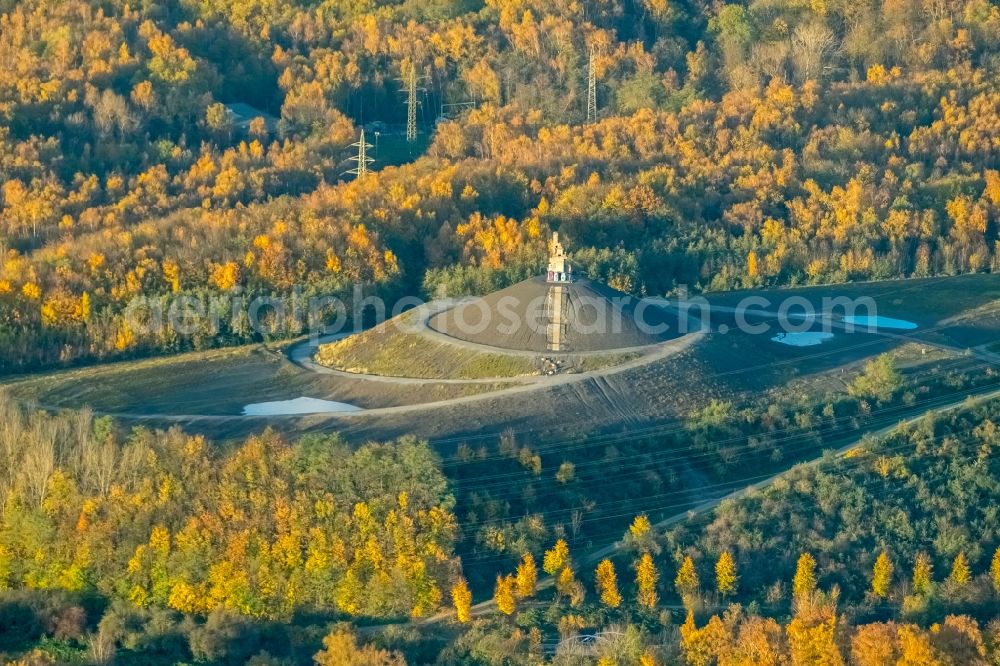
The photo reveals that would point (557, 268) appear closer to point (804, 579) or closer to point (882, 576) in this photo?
point (804, 579)

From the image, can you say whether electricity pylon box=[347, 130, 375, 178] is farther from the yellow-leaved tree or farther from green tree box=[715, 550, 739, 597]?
green tree box=[715, 550, 739, 597]

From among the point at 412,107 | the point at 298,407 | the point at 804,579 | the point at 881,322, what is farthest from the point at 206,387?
the point at 412,107

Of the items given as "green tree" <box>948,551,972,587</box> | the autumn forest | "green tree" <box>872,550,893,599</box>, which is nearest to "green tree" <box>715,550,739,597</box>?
the autumn forest

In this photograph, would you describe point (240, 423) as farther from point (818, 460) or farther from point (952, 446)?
point (952, 446)

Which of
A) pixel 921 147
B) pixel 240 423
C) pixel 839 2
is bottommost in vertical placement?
pixel 240 423

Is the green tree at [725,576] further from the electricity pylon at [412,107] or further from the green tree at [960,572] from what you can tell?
the electricity pylon at [412,107]

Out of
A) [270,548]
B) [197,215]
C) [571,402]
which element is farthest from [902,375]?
[197,215]

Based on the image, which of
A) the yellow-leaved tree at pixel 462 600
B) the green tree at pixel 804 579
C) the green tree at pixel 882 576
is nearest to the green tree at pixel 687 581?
the green tree at pixel 804 579
